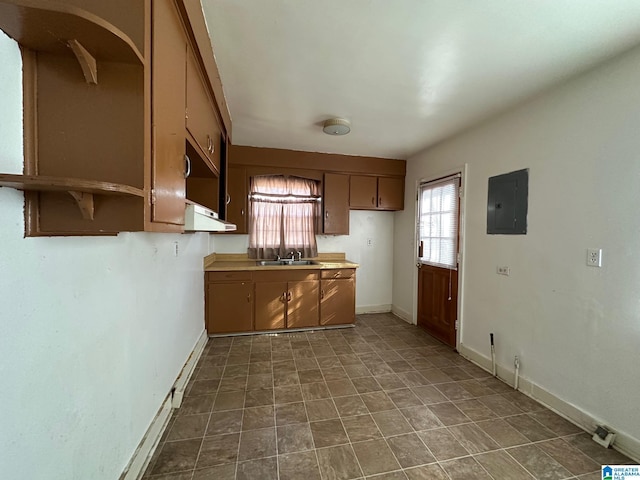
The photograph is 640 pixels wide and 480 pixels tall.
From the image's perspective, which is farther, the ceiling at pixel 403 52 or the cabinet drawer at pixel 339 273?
the cabinet drawer at pixel 339 273

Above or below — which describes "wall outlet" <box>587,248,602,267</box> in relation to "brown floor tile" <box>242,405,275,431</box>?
above

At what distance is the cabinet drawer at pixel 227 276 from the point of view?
320 cm

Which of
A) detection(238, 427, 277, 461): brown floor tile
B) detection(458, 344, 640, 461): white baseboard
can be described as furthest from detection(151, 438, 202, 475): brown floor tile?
detection(458, 344, 640, 461): white baseboard

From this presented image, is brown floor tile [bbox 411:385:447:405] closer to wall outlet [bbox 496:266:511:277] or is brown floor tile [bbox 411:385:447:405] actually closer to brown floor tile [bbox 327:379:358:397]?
brown floor tile [bbox 327:379:358:397]

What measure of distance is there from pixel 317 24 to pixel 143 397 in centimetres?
235

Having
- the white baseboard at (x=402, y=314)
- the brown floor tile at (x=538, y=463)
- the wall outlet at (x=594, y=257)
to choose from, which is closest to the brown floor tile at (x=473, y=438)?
the brown floor tile at (x=538, y=463)

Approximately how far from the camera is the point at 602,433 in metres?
1.67

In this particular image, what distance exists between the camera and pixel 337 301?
357 centimetres

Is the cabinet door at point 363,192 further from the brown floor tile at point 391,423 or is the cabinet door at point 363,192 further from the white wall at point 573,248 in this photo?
the brown floor tile at point 391,423

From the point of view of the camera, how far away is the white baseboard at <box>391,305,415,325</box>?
3.85m

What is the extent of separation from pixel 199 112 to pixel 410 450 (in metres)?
2.40

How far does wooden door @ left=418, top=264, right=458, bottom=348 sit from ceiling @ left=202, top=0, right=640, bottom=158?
5.84 feet

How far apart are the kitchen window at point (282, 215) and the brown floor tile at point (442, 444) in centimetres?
266

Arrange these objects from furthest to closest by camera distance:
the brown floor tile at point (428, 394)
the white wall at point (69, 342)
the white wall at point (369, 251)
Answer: the white wall at point (369, 251), the brown floor tile at point (428, 394), the white wall at point (69, 342)
